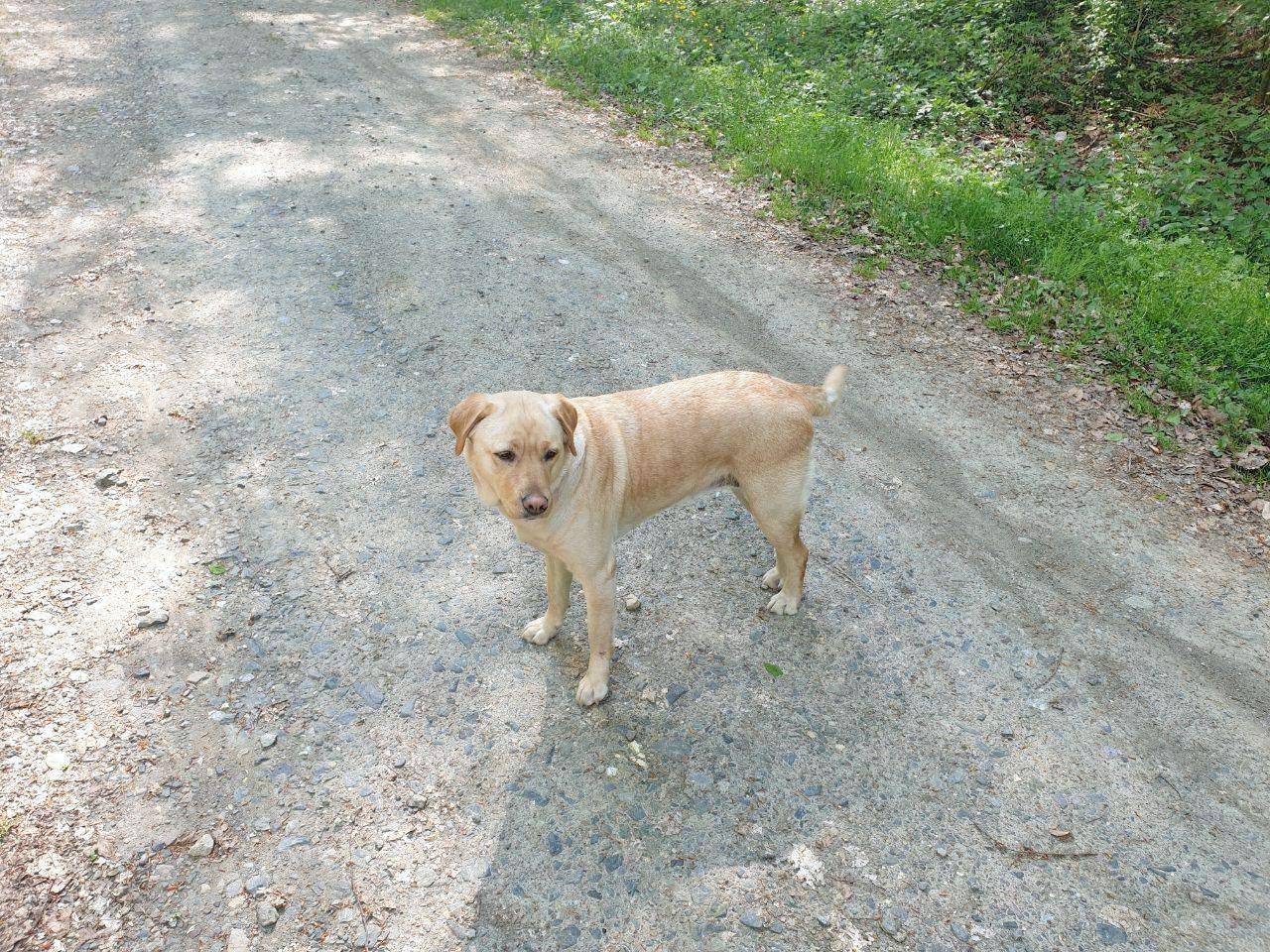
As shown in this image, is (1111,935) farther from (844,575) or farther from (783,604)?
(844,575)

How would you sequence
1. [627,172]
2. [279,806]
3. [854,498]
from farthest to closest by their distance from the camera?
[627,172] < [854,498] < [279,806]

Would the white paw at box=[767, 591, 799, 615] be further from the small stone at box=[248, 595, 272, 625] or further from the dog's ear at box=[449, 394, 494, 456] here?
the small stone at box=[248, 595, 272, 625]

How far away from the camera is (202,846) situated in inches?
139

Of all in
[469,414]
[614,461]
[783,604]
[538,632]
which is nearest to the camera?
A: [469,414]

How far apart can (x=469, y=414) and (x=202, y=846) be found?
2377mm

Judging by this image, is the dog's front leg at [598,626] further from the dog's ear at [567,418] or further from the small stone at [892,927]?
the small stone at [892,927]

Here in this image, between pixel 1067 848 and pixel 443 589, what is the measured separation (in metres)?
3.81

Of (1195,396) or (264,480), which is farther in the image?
(1195,396)

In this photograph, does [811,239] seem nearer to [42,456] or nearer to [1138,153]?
[1138,153]

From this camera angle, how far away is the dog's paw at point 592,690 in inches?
170

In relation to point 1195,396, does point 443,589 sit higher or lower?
lower

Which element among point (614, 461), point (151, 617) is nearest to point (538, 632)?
point (614, 461)

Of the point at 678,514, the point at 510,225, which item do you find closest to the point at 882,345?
the point at 678,514

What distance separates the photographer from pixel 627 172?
35.8 ft
